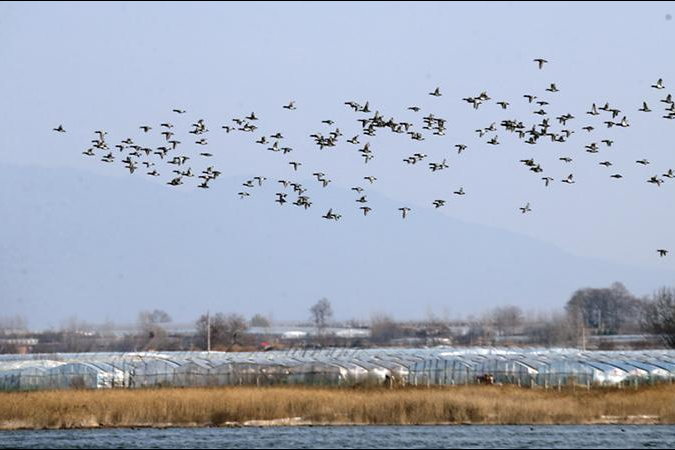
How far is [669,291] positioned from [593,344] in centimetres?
2501

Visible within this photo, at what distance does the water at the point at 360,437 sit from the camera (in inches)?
1864

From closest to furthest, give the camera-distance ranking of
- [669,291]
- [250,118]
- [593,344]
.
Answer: [250,118] < [669,291] < [593,344]

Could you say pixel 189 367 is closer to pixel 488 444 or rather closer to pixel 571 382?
pixel 571 382

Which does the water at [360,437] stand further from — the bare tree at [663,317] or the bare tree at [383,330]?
the bare tree at [383,330]

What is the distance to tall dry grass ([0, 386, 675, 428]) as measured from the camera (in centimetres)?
5250

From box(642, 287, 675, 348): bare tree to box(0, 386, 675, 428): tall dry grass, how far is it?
45156mm

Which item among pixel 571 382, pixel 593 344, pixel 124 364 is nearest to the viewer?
pixel 571 382

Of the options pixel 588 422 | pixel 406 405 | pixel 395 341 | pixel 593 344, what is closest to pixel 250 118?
Answer: pixel 406 405

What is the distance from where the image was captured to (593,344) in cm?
13900

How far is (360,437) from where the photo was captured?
49219 mm

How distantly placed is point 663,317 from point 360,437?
61.0 metres

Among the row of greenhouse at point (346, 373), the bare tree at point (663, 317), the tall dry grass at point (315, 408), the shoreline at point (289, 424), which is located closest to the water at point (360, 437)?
the shoreline at point (289, 424)

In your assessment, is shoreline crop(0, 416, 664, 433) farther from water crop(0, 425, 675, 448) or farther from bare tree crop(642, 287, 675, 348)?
bare tree crop(642, 287, 675, 348)

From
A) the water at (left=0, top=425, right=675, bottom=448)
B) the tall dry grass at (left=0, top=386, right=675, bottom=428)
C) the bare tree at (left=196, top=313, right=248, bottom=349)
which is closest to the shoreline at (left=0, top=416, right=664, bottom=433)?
the tall dry grass at (left=0, top=386, right=675, bottom=428)
